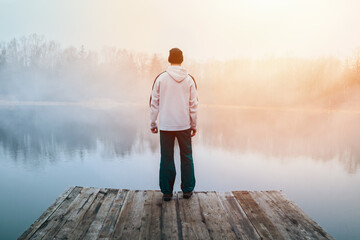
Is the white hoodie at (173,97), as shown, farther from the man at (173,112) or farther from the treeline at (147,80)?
the treeline at (147,80)

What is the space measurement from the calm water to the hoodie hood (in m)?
3.45

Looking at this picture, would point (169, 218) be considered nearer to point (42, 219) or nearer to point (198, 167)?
point (42, 219)

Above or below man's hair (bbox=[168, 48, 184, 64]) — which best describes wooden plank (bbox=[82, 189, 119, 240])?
below

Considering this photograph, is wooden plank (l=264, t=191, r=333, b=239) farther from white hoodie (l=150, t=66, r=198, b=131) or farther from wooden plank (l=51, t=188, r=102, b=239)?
wooden plank (l=51, t=188, r=102, b=239)

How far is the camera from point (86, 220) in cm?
234

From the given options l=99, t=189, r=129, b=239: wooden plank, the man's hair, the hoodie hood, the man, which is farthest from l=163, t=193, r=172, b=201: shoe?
the man's hair

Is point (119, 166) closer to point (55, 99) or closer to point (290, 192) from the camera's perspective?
point (290, 192)

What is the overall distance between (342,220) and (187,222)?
152 inches

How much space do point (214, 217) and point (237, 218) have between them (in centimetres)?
21

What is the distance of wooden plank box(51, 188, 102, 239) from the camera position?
83.8 inches

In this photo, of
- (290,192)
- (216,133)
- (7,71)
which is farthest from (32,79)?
(290,192)

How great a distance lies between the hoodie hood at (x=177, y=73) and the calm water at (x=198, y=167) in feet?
11.3

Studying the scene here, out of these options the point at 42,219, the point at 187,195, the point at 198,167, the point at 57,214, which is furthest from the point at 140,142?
the point at 42,219

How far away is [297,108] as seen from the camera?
3406 cm
